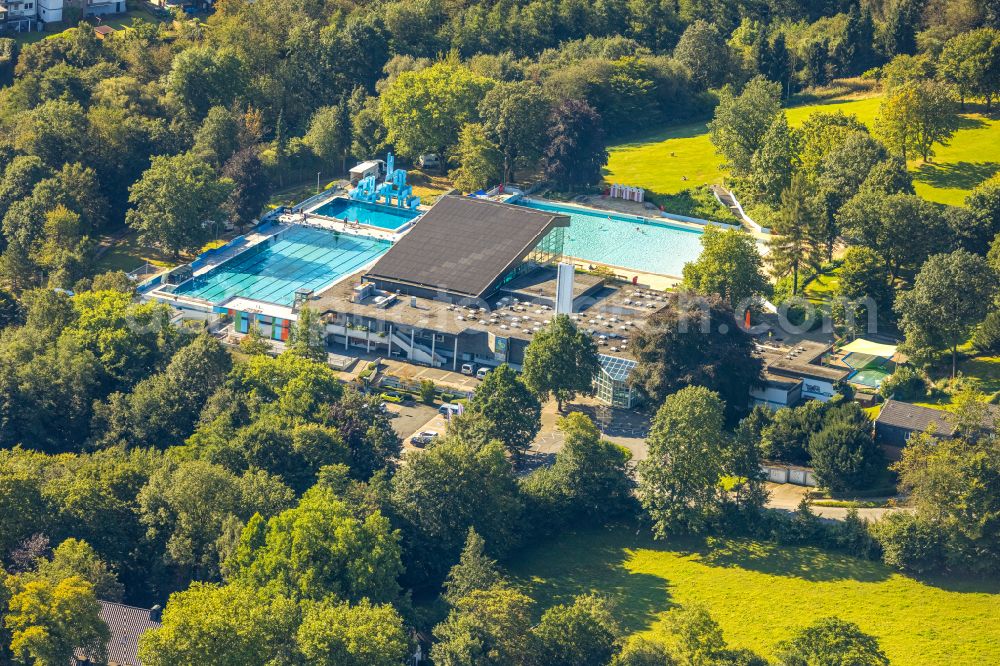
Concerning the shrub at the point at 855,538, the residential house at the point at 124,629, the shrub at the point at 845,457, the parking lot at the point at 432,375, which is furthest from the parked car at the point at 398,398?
the shrub at the point at 855,538

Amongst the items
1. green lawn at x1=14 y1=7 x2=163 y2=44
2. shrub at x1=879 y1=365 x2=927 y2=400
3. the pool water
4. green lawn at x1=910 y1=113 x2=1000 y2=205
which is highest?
green lawn at x1=14 y1=7 x2=163 y2=44

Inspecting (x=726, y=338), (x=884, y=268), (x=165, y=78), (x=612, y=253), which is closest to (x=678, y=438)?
(x=726, y=338)

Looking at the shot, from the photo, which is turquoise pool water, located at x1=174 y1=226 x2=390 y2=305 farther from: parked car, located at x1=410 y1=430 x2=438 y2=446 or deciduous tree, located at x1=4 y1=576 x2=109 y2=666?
deciduous tree, located at x1=4 y1=576 x2=109 y2=666

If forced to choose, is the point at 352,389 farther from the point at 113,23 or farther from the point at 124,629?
the point at 113,23

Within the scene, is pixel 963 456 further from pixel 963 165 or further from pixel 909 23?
pixel 909 23

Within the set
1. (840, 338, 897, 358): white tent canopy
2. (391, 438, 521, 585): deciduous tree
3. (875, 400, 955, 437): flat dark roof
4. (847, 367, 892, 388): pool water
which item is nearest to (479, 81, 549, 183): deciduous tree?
(840, 338, 897, 358): white tent canopy

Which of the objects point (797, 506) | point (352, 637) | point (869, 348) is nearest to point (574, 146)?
point (869, 348)
